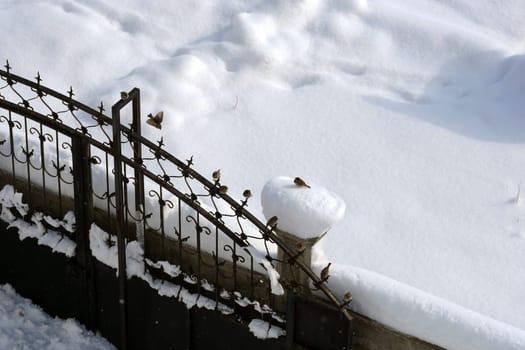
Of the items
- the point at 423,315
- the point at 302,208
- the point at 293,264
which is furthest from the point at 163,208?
the point at 423,315

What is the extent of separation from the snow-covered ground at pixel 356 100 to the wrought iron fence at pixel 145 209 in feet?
3.80

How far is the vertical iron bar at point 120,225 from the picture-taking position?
4965 millimetres

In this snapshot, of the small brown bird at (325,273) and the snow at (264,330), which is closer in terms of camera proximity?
the small brown bird at (325,273)

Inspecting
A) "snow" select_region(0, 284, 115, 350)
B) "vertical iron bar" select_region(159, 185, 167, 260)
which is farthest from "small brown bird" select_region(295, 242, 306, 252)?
"snow" select_region(0, 284, 115, 350)

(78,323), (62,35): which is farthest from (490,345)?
(62,35)

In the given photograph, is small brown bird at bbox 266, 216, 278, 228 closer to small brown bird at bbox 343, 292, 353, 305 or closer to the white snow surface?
the white snow surface

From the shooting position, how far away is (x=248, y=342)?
16.8ft

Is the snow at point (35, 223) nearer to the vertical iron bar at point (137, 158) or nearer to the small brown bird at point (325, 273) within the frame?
the vertical iron bar at point (137, 158)

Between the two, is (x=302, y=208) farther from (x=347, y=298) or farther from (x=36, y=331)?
(x=36, y=331)

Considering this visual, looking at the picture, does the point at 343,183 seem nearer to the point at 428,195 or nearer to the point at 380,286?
the point at 428,195

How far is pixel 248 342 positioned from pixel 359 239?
1.53 metres

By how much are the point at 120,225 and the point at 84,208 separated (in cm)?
47

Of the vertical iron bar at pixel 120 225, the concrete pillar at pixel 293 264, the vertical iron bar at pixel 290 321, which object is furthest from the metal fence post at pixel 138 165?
the vertical iron bar at pixel 290 321

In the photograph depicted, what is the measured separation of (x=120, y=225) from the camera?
17.3 ft
